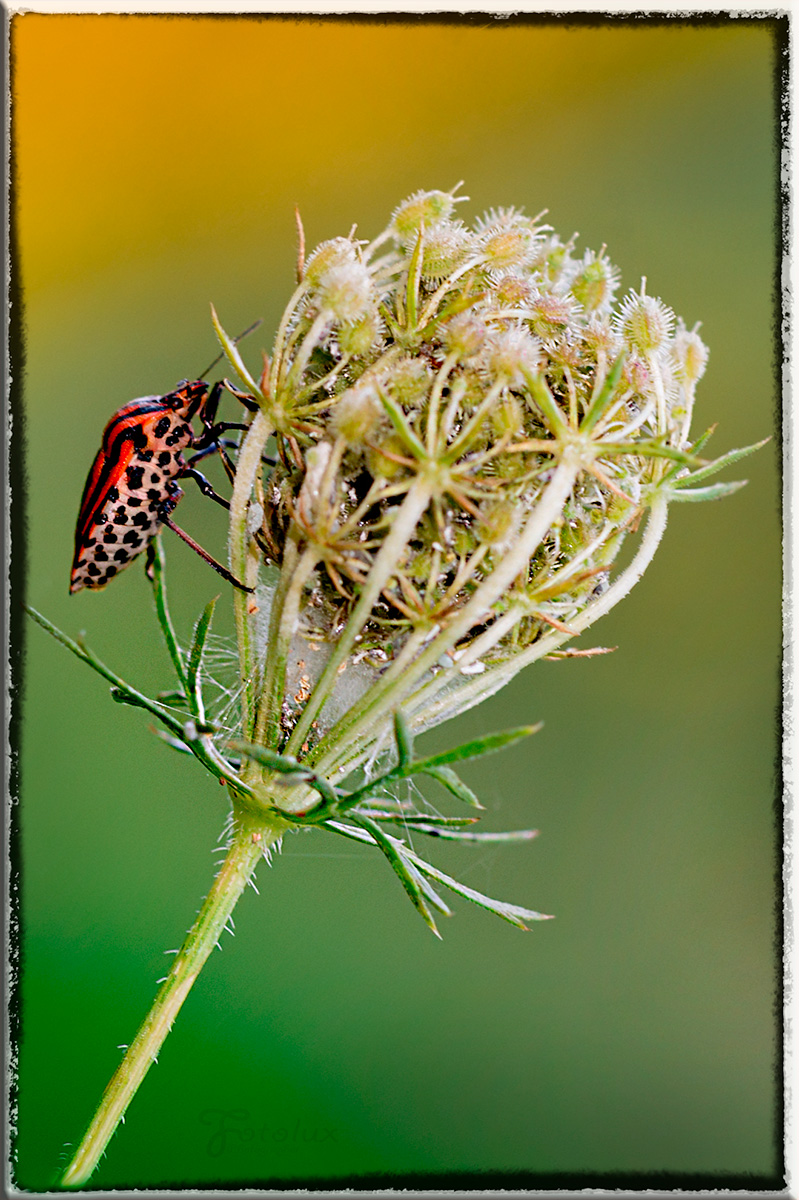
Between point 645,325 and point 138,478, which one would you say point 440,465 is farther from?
point 138,478

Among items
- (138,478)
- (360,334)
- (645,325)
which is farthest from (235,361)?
(645,325)

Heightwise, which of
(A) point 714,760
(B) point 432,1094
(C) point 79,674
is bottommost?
(B) point 432,1094

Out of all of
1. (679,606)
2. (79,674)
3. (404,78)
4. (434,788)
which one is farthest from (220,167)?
(434,788)

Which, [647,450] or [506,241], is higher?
[506,241]

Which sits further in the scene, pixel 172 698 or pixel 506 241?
pixel 172 698

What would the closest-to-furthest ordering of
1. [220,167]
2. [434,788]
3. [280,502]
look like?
[280,502] → [434,788] → [220,167]

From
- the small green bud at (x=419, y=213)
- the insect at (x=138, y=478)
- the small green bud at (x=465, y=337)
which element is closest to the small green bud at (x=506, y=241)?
the small green bud at (x=419, y=213)

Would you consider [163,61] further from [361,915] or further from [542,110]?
[361,915]

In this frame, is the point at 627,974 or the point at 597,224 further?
the point at 597,224
